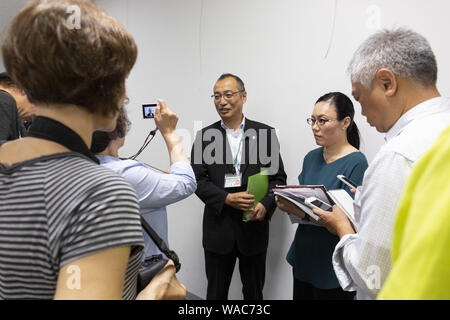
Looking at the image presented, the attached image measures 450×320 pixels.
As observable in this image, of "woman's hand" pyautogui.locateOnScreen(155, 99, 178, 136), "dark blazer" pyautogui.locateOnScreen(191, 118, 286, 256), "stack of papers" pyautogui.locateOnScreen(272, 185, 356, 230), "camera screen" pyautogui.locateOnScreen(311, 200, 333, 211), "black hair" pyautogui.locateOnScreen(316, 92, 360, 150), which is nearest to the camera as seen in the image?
"woman's hand" pyautogui.locateOnScreen(155, 99, 178, 136)

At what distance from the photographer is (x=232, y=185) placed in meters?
2.36

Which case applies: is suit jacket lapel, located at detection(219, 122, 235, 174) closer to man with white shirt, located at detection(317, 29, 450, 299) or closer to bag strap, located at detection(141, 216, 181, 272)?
man with white shirt, located at detection(317, 29, 450, 299)

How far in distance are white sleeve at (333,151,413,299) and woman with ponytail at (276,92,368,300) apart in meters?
0.81

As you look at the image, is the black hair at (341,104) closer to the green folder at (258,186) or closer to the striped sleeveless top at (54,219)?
the green folder at (258,186)

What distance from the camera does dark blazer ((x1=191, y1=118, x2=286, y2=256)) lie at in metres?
2.34

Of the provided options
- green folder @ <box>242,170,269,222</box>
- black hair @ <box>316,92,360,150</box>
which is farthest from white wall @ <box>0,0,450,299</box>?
green folder @ <box>242,170,269,222</box>

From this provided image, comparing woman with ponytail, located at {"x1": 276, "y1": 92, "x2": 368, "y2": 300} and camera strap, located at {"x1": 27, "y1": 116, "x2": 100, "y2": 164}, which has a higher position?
camera strap, located at {"x1": 27, "y1": 116, "x2": 100, "y2": 164}

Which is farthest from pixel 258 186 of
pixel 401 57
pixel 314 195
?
pixel 401 57

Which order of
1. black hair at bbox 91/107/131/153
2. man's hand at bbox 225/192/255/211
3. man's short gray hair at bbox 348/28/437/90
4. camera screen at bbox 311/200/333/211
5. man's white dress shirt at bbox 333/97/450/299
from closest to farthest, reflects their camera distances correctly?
man's white dress shirt at bbox 333/97/450/299 → man's short gray hair at bbox 348/28/437/90 → black hair at bbox 91/107/131/153 → camera screen at bbox 311/200/333/211 → man's hand at bbox 225/192/255/211

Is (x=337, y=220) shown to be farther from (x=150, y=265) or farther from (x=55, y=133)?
(x=55, y=133)

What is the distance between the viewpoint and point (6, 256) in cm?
57
